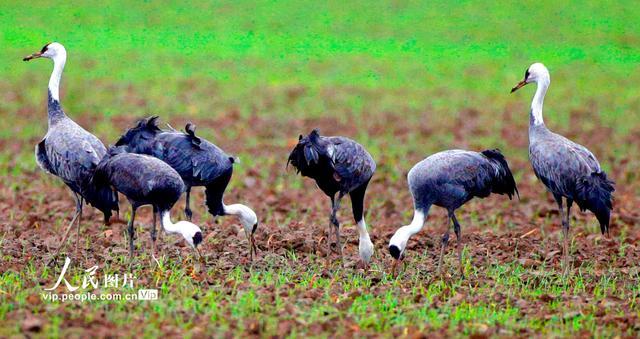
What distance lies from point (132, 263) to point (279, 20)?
20.0m

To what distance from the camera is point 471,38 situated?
89.1 feet

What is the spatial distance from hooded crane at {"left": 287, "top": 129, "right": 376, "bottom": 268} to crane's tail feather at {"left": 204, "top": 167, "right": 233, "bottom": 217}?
744mm

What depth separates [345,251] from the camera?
10.2 meters

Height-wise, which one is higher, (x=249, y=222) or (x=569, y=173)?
(x=569, y=173)

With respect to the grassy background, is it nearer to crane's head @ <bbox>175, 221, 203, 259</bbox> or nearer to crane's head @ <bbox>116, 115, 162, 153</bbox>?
crane's head @ <bbox>175, 221, 203, 259</bbox>

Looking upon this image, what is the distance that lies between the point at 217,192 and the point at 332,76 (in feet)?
41.9

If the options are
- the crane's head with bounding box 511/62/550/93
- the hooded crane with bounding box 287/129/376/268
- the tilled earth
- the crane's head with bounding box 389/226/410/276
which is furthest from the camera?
the crane's head with bounding box 511/62/550/93

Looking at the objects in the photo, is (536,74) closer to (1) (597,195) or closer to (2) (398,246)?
(1) (597,195)

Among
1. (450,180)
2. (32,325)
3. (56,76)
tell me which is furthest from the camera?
(56,76)

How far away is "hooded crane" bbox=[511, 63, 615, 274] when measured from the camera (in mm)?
9203

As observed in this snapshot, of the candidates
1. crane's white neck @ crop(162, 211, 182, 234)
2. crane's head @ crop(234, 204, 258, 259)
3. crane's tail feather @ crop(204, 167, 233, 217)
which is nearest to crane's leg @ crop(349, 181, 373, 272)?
crane's head @ crop(234, 204, 258, 259)

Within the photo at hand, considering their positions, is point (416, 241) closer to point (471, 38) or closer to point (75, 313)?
point (75, 313)

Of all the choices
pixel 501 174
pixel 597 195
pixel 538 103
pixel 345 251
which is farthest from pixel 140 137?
pixel 597 195

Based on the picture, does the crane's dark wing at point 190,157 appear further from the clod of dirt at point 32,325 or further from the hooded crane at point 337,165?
the clod of dirt at point 32,325
